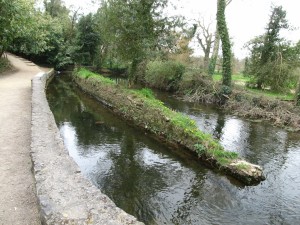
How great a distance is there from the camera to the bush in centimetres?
2403

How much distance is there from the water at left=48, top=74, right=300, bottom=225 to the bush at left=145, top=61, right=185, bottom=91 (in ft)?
34.3

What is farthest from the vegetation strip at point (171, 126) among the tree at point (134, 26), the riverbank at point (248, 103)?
the riverbank at point (248, 103)

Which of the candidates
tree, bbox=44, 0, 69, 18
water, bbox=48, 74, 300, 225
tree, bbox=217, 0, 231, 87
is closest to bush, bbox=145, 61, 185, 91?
tree, bbox=217, 0, 231, 87

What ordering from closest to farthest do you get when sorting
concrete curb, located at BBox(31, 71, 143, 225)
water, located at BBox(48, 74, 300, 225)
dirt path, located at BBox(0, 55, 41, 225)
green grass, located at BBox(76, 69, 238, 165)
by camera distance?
concrete curb, located at BBox(31, 71, 143, 225) → dirt path, located at BBox(0, 55, 41, 225) → water, located at BBox(48, 74, 300, 225) → green grass, located at BBox(76, 69, 238, 165)

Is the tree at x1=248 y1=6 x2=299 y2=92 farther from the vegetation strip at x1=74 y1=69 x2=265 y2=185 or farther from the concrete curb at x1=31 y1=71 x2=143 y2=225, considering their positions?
the concrete curb at x1=31 y1=71 x2=143 y2=225

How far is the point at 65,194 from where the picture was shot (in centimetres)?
433

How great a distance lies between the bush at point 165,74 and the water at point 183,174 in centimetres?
1046

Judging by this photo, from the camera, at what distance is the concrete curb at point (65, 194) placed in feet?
12.3

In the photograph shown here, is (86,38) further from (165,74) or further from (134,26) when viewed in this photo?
(134,26)

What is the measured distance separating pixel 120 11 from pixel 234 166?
416 inches

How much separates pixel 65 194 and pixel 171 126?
729 cm

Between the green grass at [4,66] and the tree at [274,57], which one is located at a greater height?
the tree at [274,57]

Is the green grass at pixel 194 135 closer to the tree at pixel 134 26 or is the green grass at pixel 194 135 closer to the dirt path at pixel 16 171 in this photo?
the tree at pixel 134 26

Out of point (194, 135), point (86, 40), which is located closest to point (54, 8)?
point (86, 40)
